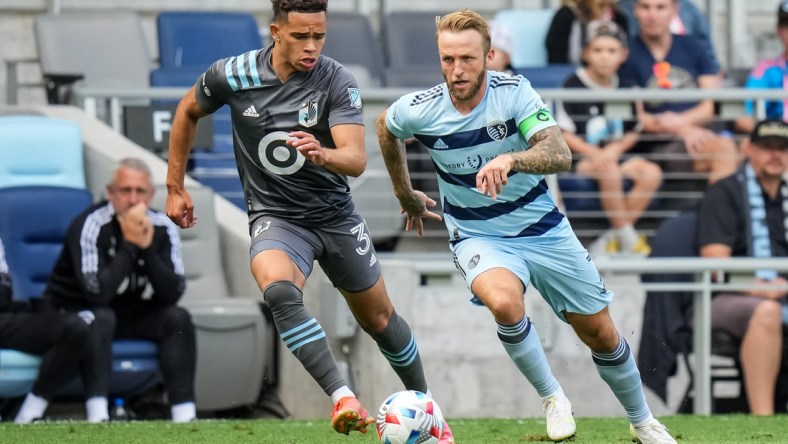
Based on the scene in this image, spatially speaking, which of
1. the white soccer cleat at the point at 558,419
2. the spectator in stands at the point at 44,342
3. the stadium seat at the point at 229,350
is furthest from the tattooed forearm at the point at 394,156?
the stadium seat at the point at 229,350

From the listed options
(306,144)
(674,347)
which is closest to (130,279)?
(674,347)

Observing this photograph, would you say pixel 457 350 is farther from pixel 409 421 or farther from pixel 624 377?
pixel 409 421

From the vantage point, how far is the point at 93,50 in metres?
12.9

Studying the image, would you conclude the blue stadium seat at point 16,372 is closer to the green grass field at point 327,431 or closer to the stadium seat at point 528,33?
the green grass field at point 327,431

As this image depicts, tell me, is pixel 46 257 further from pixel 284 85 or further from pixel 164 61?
pixel 284 85

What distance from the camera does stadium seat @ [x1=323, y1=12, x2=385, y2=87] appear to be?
13.4 m

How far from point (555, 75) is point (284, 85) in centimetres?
588

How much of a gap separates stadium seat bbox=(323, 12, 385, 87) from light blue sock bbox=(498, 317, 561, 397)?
6.44m

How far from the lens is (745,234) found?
1072cm

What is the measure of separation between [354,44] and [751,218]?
4346 millimetres

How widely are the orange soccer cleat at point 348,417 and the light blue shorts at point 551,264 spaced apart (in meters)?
0.97

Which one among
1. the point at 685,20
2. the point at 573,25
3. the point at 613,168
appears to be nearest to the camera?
the point at 613,168

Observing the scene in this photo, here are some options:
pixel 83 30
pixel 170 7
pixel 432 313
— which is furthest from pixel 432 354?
pixel 170 7

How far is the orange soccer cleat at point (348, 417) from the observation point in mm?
6293
